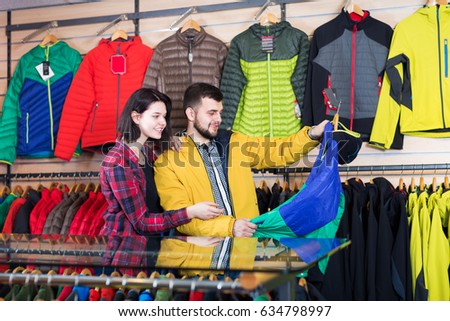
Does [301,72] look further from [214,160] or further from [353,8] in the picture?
[214,160]

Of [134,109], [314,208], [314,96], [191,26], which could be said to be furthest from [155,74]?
[314,208]

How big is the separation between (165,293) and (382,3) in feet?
8.81

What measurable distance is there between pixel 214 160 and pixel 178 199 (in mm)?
327

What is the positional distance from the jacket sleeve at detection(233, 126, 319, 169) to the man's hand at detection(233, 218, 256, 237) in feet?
1.92

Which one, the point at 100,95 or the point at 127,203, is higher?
the point at 100,95

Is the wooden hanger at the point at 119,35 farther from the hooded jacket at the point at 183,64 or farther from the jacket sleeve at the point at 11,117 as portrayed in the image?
the jacket sleeve at the point at 11,117

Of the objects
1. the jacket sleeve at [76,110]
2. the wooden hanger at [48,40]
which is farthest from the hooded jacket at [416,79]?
the wooden hanger at [48,40]

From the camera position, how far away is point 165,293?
1.97 metres

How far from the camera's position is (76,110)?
4117 mm

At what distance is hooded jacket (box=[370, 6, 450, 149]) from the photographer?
354 cm

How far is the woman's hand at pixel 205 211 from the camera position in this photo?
7.85 feet

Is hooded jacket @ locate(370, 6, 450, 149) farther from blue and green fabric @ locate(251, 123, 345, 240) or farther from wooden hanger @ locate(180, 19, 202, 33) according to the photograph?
wooden hanger @ locate(180, 19, 202, 33)

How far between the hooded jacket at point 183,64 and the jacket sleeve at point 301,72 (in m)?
0.53
